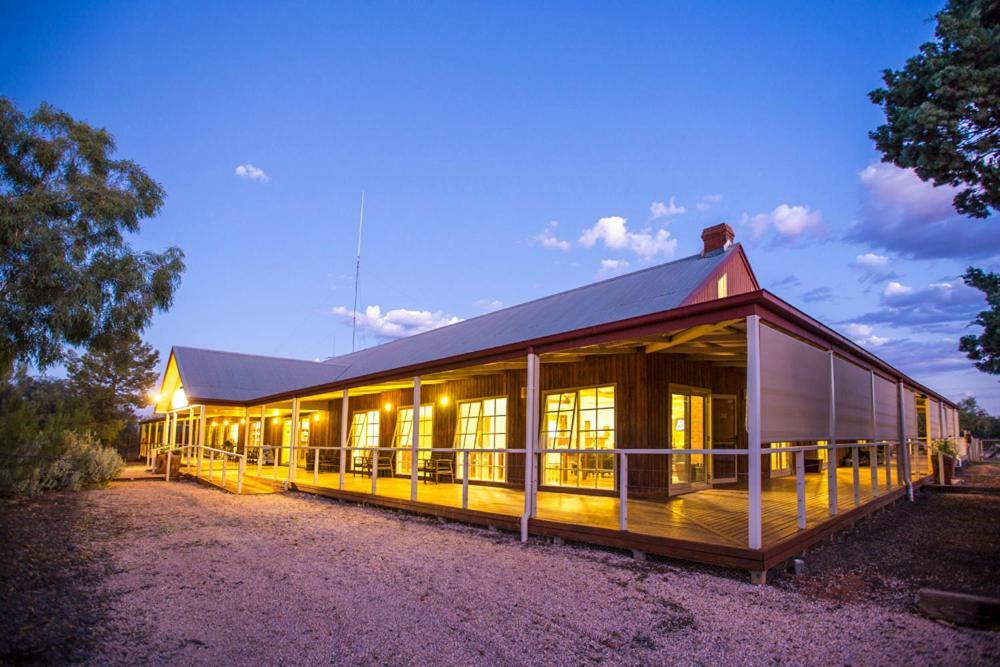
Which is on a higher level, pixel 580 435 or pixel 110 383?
pixel 110 383

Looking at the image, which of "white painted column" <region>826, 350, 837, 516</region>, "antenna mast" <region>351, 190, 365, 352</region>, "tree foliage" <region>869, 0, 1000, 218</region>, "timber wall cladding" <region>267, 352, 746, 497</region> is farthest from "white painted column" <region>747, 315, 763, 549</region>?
"antenna mast" <region>351, 190, 365, 352</region>

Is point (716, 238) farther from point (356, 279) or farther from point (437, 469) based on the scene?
point (356, 279)

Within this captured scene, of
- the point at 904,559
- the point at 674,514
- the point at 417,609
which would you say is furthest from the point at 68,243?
the point at 904,559

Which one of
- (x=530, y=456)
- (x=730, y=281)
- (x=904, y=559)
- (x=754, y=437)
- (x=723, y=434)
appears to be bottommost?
(x=904, y=559)

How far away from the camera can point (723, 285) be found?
12.4 metres

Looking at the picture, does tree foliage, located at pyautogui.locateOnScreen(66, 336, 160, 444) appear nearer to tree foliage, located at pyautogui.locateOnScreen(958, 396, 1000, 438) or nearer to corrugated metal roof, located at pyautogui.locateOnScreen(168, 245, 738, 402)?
corrugated metal roof, located at pyautogui.locateOnScreen(168, 245, 738, 402)

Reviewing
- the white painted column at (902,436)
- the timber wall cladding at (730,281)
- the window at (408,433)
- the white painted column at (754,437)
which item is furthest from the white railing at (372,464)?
the white painted column at (902,436)

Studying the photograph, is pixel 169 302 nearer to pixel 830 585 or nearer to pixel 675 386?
pixel 675 386

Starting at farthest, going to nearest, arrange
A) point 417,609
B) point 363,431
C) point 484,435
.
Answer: point 363,431, point 484,435, point 417,609

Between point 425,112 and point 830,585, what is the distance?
22.6 m

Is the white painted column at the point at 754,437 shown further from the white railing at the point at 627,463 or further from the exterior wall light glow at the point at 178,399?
the exterior wall light glow at the point at 178,399

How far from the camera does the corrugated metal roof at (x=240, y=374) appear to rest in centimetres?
2002

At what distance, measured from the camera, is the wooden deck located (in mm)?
5559

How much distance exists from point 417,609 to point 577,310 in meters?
9.03
